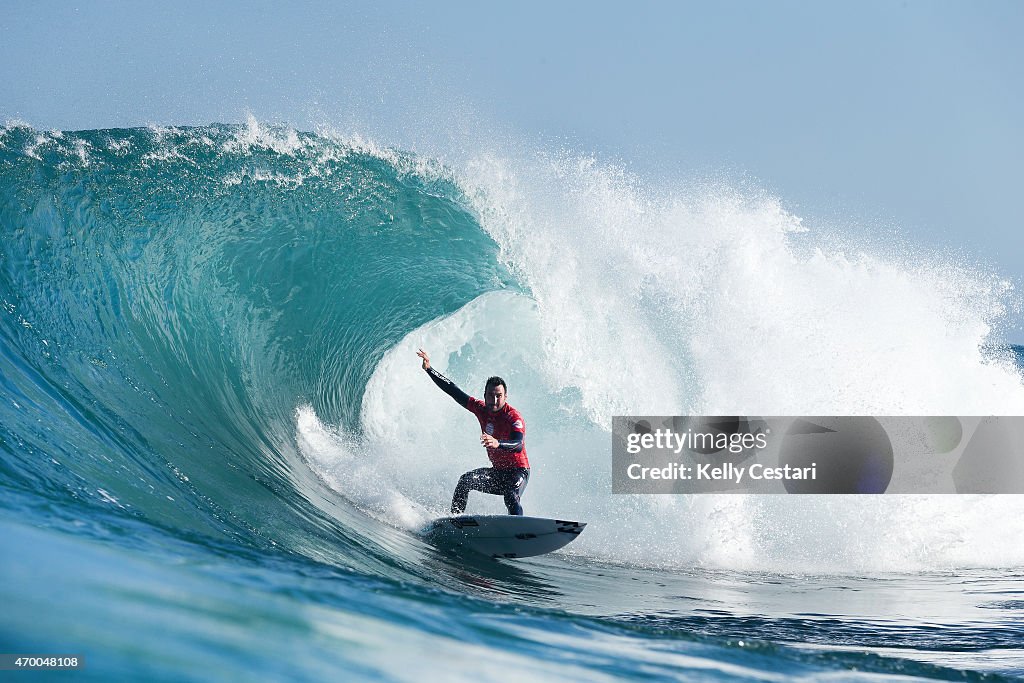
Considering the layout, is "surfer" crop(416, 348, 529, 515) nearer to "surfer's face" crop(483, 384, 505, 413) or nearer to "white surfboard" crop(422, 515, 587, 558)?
"surfer's face" crop(483, 384, 505, 413)

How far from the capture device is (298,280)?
10.3 metres

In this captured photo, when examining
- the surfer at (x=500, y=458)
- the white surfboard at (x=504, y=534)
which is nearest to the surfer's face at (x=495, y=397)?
the surfer at (x=500, y=458)

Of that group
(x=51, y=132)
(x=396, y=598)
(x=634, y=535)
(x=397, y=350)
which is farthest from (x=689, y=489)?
(x=51, y=132)

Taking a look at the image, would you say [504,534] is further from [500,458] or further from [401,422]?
[401,422]

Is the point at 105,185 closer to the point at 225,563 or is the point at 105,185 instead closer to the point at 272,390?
the point at 272,390

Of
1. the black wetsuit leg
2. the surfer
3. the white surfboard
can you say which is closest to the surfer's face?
the surfer

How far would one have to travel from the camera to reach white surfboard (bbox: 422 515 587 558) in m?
6.02

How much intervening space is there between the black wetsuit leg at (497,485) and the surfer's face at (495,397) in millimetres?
530

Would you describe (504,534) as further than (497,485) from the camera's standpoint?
No

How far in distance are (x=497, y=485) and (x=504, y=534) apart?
595 mm

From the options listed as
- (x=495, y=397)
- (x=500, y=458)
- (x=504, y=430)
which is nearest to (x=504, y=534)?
(x=500, y=458)

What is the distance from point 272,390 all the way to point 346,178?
3990 mm

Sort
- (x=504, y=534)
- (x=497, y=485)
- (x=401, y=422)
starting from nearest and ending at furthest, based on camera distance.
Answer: (x=504, y=534), (x=497, y=485), (x=401, y=422)

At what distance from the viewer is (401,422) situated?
10227 millimetres
